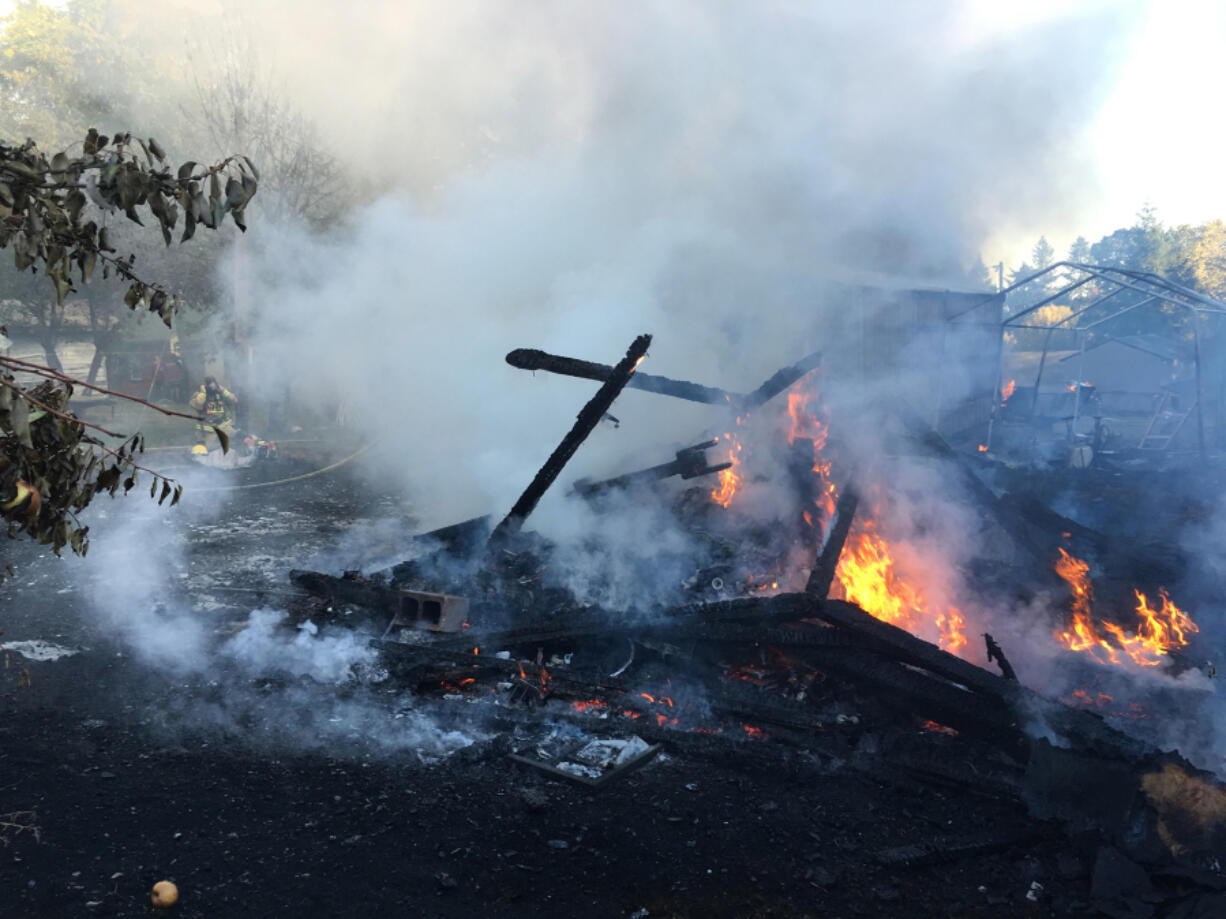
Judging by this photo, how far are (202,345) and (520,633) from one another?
68.1 feet

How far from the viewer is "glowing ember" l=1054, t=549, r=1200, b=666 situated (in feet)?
21.9

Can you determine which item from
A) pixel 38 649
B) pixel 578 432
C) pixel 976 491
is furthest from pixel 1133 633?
pixel 38 649

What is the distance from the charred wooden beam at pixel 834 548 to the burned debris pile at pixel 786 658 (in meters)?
0.02

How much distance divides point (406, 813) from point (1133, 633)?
6626 mm

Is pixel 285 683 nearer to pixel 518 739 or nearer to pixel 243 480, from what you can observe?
pixel 518 739

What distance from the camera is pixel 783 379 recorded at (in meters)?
8.75

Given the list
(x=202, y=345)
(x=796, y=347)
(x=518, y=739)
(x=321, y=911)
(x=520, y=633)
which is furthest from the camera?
(x=202, y=345)

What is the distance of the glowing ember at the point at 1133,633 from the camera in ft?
21.9

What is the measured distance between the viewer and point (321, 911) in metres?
3.60

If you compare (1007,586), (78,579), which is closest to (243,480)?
(78,579)

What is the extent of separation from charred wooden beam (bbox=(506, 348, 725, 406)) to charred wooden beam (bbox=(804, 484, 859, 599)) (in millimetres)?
2045

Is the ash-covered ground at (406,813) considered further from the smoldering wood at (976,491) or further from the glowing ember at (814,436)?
the smoldering wood at (976,491)

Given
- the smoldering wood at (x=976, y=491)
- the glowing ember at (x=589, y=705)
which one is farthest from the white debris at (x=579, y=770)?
the smoldering wood at (x=976, y=491)

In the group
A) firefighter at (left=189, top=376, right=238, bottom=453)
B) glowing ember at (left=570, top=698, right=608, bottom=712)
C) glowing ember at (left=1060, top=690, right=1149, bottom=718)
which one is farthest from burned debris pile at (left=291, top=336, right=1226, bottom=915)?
firefighter at (left=189, top=376, right=238, bottom=453)
